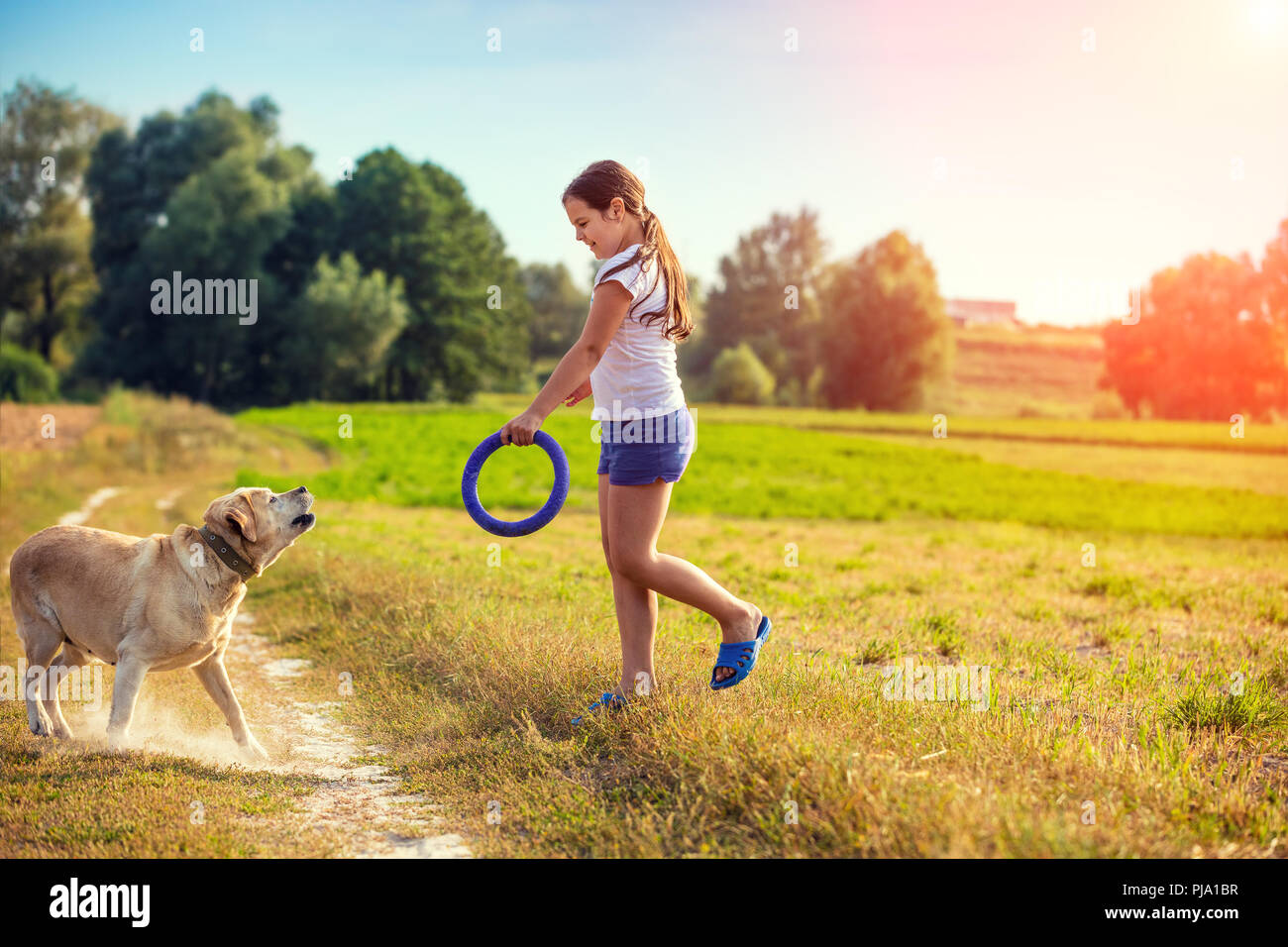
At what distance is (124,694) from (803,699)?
366 centimetres

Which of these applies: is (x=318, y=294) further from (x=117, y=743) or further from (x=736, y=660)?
(x=736, y=660)

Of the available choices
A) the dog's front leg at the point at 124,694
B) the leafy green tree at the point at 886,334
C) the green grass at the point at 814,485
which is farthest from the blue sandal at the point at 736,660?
the leafy green tree at the point at 886,334

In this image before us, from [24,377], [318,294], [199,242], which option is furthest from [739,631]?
[199,242]

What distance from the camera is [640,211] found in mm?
5141

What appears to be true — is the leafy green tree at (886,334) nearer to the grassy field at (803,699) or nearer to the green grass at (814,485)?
the green grass at (814,485)

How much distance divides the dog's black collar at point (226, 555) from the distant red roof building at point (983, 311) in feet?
339

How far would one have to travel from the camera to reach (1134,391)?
57.3 m

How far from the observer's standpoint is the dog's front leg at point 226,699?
5.67m

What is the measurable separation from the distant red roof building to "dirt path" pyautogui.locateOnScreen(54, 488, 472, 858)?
334 ft

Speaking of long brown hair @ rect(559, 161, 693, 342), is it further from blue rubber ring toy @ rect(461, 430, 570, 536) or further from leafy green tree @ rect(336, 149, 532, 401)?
leafy green tree @ rect(336, 149, 532, 401)

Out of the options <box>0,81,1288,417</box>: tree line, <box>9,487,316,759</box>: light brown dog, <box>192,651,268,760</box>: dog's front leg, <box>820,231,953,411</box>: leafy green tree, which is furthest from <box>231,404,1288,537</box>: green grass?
<box>820,231,953,411</box>: leafy green tree

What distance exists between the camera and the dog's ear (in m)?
5.53
